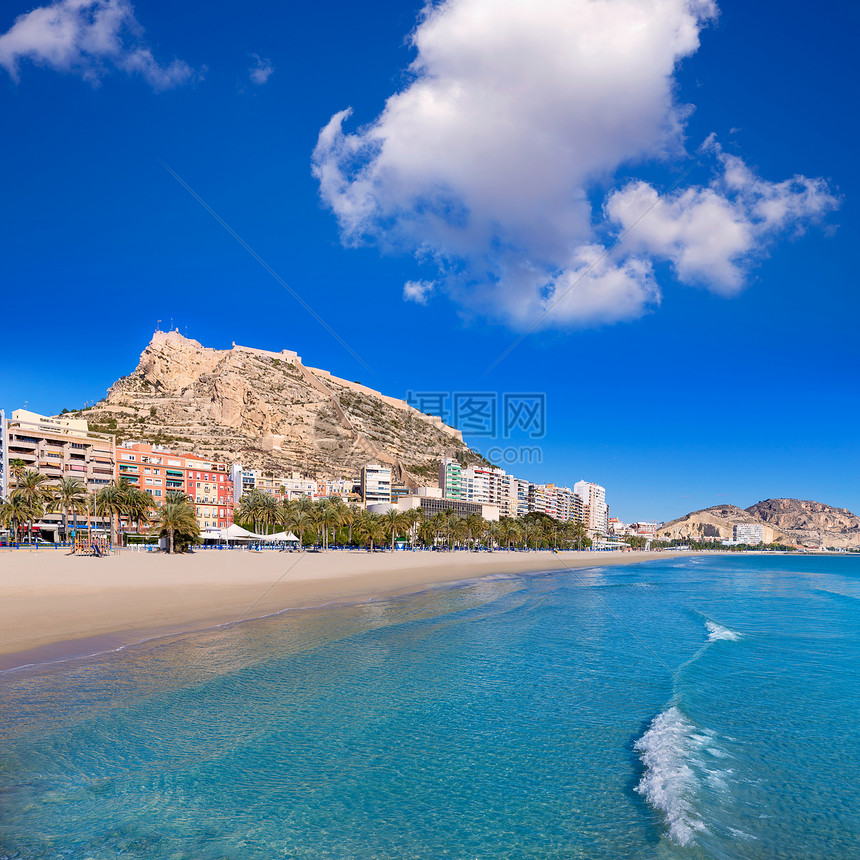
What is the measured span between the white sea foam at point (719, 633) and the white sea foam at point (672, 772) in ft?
42.3

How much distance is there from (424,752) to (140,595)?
23.1m

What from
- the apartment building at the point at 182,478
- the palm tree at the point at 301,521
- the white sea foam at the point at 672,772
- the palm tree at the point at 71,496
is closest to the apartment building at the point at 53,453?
the apartment building at the point at 182,478

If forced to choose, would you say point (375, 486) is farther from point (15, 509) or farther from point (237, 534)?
point (15, 509)

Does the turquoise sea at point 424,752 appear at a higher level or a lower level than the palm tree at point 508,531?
higher

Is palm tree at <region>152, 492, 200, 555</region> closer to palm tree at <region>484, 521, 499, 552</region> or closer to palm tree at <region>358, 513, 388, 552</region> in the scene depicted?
palm tree at <region>358, 513, 388, 552</region>

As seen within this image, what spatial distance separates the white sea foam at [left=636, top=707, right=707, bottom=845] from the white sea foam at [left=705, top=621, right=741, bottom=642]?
12901mm

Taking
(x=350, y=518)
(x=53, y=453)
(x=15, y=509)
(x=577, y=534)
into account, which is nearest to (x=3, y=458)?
A: (x=53, y=453)

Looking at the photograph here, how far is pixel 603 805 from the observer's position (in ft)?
29.5

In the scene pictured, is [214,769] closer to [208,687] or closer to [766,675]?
[208,687]

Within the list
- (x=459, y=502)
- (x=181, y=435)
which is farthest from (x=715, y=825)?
(x=181, y=435)

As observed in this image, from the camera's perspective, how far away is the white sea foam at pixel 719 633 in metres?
24.6

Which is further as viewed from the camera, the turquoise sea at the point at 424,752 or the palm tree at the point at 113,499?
the palm tree at the point at 113,499

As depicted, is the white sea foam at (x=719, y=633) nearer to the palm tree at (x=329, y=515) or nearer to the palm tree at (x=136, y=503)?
the palm tree at (x=136, y=503)

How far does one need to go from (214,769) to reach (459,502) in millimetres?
159049
